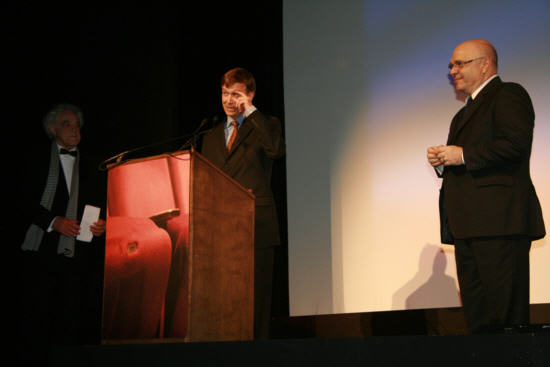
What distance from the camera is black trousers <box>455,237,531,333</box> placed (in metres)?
2.24

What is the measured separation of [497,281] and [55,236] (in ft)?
7.01

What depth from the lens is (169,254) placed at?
7.13 feet

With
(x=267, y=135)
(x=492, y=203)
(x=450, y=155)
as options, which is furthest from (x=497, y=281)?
(x=267, y=135)

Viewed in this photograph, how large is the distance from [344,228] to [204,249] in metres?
1.47

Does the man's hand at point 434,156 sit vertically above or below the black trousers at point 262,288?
above

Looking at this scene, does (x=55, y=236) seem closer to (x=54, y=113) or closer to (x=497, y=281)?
(x=54, y=113)

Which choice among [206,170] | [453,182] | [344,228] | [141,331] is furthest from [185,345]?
[344,228]

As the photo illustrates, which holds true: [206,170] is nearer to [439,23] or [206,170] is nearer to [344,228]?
[344,228]

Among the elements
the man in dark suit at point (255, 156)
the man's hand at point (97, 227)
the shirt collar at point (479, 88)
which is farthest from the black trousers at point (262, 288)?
the shirt collar at point (479, 88)

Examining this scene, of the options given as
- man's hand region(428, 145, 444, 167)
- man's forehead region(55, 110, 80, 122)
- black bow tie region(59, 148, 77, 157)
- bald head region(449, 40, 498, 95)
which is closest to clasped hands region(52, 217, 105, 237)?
black bow tie region(59, 148, 77, 157)

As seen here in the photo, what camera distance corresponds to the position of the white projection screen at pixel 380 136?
3.14 metres

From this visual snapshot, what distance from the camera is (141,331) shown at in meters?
2.18

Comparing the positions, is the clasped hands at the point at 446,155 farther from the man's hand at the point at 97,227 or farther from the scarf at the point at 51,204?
the scarf at the point at 51,204

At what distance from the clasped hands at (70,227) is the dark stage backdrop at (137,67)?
1.65ft
